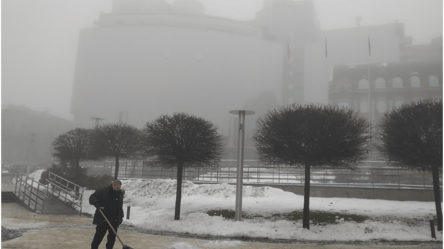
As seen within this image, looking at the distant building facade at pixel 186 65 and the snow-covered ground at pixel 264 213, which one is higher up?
the distant building facade at pixel 186 65

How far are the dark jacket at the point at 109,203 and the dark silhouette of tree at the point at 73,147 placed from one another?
16.0 m

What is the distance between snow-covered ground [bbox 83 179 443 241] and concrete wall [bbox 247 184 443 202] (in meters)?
0.45

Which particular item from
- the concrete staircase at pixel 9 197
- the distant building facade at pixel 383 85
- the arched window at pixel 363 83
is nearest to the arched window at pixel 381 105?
the distant building facade at pixel 383 85

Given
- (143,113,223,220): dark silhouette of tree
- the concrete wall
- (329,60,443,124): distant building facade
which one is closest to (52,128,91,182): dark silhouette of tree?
Answer: (143,113,223,220): dark silhouette of tree

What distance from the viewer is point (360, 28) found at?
59688 mm

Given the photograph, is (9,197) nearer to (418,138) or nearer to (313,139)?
(313,139)

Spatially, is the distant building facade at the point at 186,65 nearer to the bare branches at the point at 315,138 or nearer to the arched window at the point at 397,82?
the arched window at the point at 397,82

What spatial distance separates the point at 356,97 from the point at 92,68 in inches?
1968

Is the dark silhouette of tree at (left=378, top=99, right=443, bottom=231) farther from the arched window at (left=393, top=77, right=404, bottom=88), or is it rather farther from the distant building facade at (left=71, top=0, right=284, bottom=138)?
the distant building facade at (left=71, top=0, right=284, bottom=138)

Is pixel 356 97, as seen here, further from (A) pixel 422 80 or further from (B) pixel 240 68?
(B) pixel 240 68

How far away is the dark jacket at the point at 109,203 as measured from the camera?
652 cm

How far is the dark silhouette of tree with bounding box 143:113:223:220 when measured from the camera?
45.9 ft

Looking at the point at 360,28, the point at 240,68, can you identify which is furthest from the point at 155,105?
the point at 360,28

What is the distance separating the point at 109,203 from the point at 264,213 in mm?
8356
